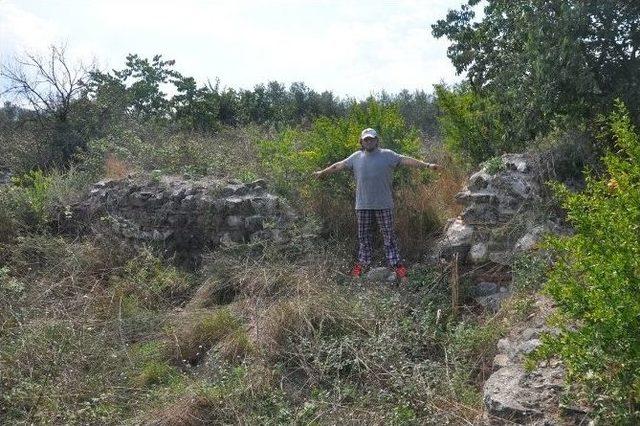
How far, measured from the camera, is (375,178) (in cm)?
662

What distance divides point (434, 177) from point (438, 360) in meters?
3.49

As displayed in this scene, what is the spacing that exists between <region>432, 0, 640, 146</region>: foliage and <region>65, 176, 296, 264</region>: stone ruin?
311 cm

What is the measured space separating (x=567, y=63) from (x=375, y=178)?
7.77ft

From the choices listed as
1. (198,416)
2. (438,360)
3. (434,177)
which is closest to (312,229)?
(434,177)

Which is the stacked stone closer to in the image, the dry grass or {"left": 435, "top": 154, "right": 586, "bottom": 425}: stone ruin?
{"left": 435, "top": 154, "right": 586, "bottom": 425}: stone ruin

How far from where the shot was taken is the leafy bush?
2.86 metres

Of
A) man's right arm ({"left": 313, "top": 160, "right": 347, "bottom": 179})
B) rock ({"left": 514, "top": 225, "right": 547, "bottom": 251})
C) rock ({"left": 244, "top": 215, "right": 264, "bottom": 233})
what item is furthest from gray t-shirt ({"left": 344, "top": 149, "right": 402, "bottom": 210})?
rock ({"left": 244, "top": 215, "right": 264, "bottom": 233})

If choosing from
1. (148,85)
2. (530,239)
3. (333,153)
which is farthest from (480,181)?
(148,85)

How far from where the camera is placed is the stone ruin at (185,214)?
7.68 metres

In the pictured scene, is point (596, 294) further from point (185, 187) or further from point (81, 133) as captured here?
point (81, 133)

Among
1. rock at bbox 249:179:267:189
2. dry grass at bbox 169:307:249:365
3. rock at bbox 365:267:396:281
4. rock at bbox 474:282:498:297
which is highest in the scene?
rock at bbox 249:179:267:189

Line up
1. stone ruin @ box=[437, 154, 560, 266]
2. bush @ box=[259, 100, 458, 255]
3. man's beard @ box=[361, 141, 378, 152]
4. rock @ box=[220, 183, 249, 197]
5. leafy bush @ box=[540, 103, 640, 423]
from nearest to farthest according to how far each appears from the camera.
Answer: leafy bush @ box=[540, 103, 640, 423] → stone ruin @ box=[437, 154, 560, 266] → man's beard @ box=[361, 141, 378, 152] → bush @ box=[259, 100, 458, 255] → rock @ box=[220, 183, 249, 197]

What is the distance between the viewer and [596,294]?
2.89m

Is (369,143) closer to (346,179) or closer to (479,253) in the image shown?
(346,179)
